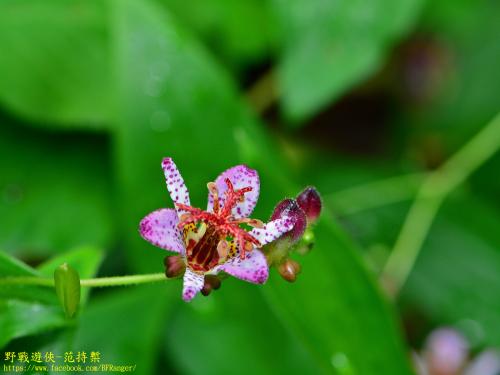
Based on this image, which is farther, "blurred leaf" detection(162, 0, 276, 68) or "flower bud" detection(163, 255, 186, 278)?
"blurred leaf" detection(162, 0, 276, 68)

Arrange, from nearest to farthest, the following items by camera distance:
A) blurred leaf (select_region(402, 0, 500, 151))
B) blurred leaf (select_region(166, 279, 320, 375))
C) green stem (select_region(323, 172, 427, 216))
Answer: blurred leaf (select_region(166, 279, 320, 375)) → green stem (select_region(323, 172, 427, 216)) → blurred leaf (select_region(402, 0, 500, 151))

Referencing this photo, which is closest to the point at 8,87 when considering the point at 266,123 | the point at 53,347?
the point at 266,123

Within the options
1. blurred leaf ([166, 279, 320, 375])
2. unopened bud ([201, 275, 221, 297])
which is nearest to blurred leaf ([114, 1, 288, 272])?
blurred leaf ([166, 279, 320, 375])

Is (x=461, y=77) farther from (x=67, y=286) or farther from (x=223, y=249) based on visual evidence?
(x=67, y=286)

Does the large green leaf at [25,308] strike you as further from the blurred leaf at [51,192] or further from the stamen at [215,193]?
the blurred leaf at [51,192]

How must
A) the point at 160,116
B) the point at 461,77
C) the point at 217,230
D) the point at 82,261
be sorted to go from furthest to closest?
the point at 461,77
the point at 160,116
the point at 82,261
the point at 217,230

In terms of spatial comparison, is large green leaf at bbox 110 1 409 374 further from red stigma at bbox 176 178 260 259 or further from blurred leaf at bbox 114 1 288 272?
red stigma at bbox 176 178 260 259

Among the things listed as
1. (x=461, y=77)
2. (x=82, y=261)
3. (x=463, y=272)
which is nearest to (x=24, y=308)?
(x=82, y=261)
